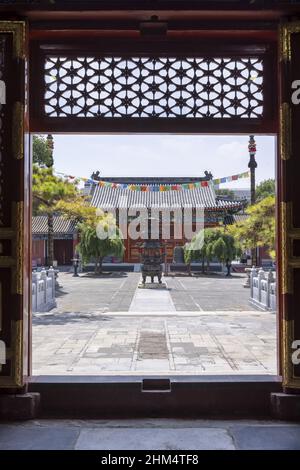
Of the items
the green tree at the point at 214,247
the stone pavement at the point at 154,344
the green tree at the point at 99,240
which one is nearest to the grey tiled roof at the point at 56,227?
the green tree at the point at 99,240

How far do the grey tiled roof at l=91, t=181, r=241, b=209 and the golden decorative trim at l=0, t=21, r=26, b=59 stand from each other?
1266 inches

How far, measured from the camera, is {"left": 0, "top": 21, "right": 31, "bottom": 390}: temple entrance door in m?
3.76

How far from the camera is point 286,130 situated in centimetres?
387

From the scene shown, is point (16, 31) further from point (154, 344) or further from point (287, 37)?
point (154, 344)

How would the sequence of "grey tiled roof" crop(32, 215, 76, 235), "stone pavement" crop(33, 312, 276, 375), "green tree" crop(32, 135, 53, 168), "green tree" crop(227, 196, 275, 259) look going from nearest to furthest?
"stone pavement" crop(33, 312, 276, 375) → "green tree" crop(227, 196, 275, 259) → "green tree" crop(32, 135, 53, 168) → "grey tiled roof" crop(32, 215, 76, 235)

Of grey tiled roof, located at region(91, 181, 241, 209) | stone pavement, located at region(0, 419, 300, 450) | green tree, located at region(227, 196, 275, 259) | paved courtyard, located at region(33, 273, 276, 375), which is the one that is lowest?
paved courtyard, located at region(33, 273, 276, 375)

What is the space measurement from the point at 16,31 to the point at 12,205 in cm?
147

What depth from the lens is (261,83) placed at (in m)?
4.27

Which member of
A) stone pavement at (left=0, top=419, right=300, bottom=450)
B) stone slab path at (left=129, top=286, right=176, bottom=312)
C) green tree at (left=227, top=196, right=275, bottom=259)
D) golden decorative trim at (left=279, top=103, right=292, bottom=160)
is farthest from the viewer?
green tree at (left=227, top=196, right=275, bottom=259)

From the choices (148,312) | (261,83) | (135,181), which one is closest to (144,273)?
(148,312)

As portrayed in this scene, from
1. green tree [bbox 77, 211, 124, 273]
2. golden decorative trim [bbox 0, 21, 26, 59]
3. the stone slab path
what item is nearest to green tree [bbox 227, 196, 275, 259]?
the stone slab path

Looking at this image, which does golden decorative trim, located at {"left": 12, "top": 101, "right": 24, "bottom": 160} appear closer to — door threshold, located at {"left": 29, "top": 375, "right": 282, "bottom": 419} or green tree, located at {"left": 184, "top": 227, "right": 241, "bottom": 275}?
door threshold, located at {"left": 29, "top": 375, "right": 282, "bottom": 419}

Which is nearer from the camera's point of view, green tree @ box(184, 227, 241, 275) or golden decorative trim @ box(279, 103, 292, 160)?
golden decorative trim @ box(279, 103, 292, 160)

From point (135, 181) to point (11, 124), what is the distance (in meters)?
37.4
